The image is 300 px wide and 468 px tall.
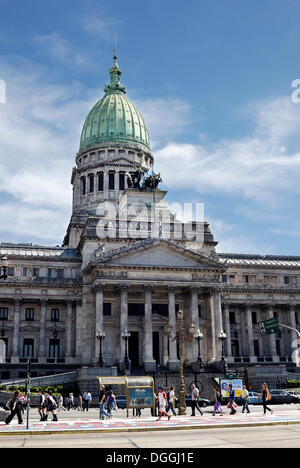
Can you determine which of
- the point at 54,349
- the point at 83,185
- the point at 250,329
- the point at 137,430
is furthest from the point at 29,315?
the point at 137,430

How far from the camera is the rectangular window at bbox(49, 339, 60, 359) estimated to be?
72312 millimetres

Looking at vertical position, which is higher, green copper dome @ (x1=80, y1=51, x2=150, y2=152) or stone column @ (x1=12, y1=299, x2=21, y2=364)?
green copper dome @ (x1=80, y1=51, x2=150, y2=152)

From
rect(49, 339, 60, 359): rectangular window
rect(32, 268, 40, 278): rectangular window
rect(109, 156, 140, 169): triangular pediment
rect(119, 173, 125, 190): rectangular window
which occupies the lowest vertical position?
rect(49, 339, 60, 359): rectangular window

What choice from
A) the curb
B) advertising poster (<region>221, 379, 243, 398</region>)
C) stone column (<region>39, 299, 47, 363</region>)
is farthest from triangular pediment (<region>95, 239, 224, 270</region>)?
the curb

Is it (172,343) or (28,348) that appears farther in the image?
(28,348)

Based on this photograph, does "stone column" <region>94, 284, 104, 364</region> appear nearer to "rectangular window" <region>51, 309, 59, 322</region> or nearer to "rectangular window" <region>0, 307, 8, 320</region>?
"rectangular window" <region>51, 309, 59, 322</region>

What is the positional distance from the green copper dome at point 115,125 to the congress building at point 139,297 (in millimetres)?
14679

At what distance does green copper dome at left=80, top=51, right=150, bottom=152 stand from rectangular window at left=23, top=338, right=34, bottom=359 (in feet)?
133

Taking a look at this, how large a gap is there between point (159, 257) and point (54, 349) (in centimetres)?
1889

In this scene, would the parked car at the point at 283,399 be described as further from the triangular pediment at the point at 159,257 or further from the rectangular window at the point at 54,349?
the rectangular window at the point at 54,349

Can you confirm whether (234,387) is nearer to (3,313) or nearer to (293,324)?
(293,324)

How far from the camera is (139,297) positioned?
71.9 meters

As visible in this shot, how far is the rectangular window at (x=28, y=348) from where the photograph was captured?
7169cm

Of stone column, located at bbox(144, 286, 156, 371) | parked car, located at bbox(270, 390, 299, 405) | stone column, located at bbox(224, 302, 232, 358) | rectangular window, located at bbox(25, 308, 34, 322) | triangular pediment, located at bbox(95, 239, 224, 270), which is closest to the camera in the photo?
parked car, located at bbox(270, 390, 299, 405)
